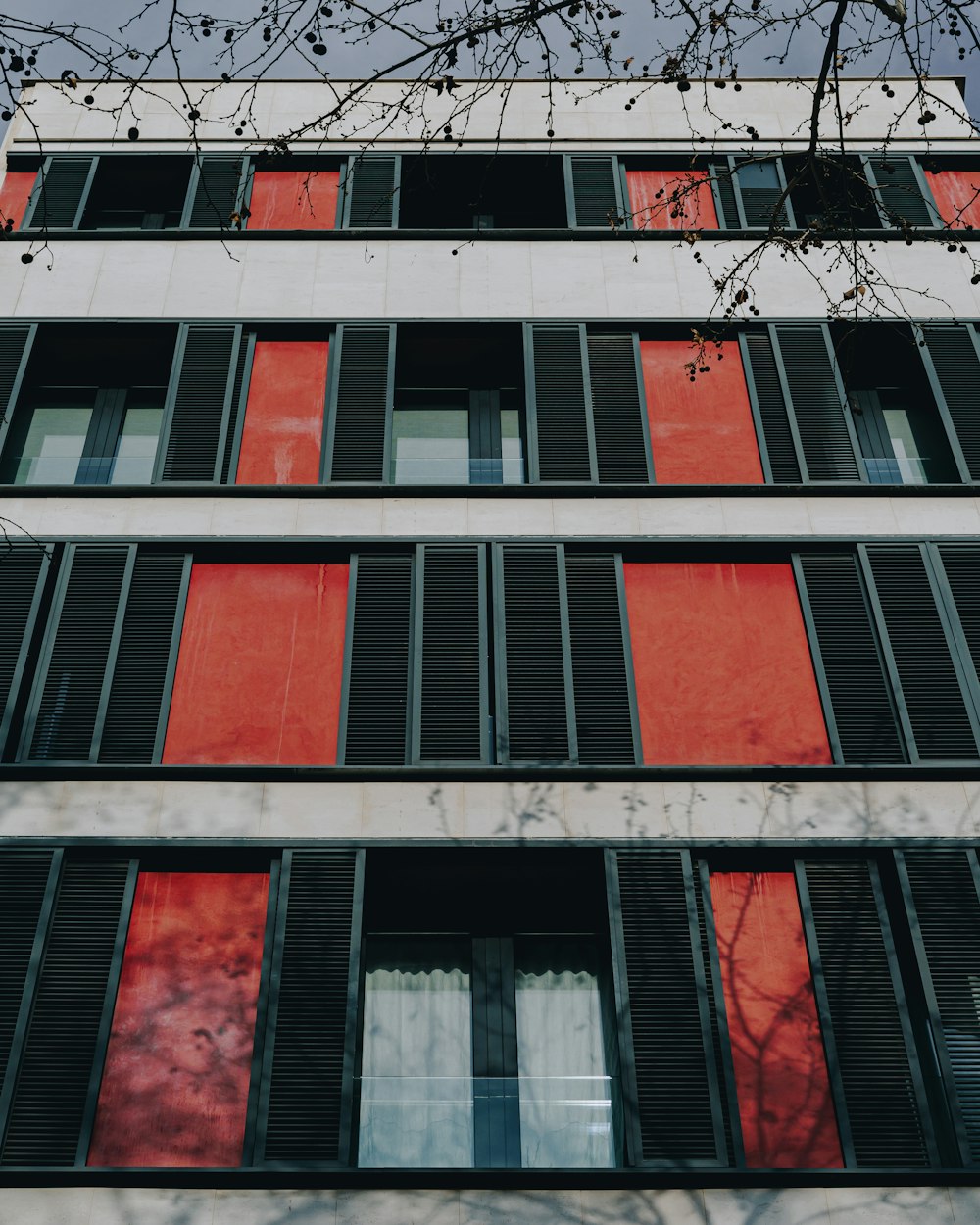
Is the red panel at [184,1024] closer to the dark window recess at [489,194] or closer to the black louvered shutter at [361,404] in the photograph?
the black louvered shutter at [361,404]

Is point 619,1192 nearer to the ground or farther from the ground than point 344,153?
nearer to the ground

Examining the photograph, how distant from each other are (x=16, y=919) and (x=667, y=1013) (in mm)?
6529

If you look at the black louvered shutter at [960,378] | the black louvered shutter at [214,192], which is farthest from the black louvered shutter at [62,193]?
the black louvered shutter at [960,378]

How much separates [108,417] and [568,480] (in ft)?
22.6

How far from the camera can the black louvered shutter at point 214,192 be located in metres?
18.6

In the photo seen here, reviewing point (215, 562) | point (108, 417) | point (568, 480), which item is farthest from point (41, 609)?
point (568, 480)

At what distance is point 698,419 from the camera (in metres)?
16.2

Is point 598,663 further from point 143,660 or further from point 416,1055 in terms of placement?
point 143,660

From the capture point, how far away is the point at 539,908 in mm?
12914

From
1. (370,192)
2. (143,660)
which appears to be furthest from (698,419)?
(143,660)

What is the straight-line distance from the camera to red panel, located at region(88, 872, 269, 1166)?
35.4 ft

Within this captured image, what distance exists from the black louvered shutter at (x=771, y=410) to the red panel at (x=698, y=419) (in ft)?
0.57

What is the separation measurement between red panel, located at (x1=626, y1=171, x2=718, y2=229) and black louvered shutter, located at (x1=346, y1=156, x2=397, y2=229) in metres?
3.90

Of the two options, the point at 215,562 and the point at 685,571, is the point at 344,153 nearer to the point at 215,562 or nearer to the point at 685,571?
the point at 215,562
